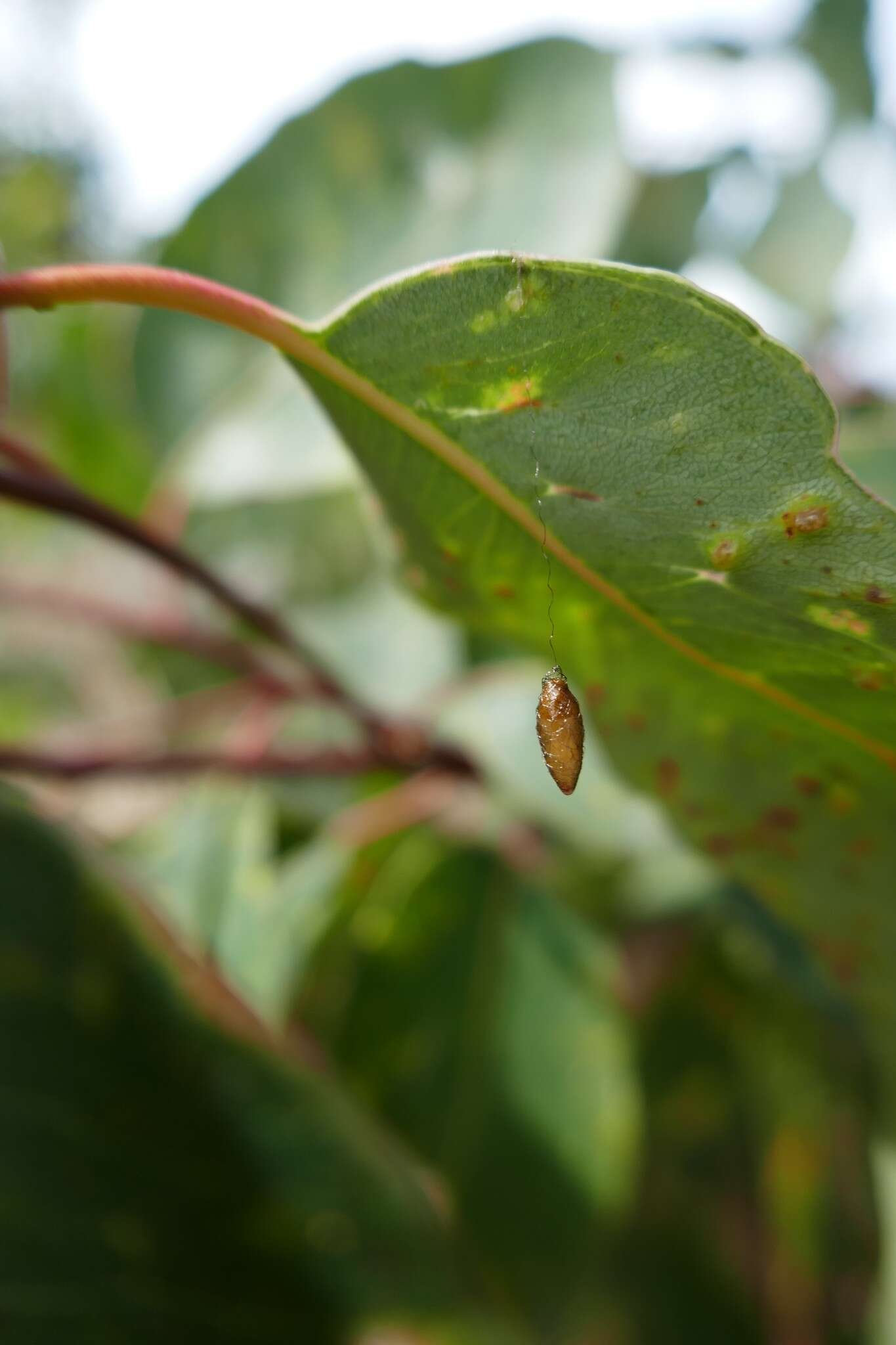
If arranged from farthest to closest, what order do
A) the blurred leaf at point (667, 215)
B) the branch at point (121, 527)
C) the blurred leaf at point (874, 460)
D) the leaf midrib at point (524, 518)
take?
the blurred leaf at point (667, 215) → the blurred leaf at point (874, 460) → the branch at point (121, 527) → the leaf midrib at point (524, 518)

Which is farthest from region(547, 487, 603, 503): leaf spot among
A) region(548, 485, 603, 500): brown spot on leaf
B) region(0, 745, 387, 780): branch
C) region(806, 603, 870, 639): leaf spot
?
region(0, 745, 387, 780): branch

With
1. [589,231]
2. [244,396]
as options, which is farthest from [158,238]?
[589,231]

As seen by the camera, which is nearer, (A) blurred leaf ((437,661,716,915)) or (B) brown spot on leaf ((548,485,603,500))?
(B) brown spot on leaf ((548,485,603,500))

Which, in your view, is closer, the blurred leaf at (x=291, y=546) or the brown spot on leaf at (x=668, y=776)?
the brown spot on leaf at (x=668, y=776)

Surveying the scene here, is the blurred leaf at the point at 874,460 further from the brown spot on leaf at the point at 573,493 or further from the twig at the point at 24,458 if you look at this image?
the twig at the point at 24,458

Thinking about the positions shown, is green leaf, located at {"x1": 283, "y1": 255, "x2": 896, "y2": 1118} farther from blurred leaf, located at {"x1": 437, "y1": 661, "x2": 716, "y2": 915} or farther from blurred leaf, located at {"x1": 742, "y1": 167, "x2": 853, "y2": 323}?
blurred leaf, located at {"x1": 742, "y1": 167, "x2": 853, "y2": 323}

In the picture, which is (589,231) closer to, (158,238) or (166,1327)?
(158,238)

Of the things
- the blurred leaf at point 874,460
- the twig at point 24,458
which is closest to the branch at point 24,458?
the twig at point 24,458
